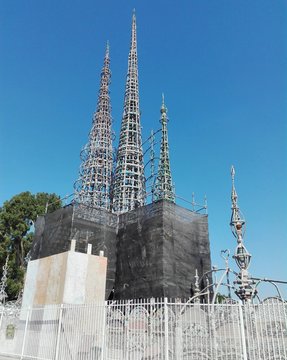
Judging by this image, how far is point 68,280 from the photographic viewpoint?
50.2 feet

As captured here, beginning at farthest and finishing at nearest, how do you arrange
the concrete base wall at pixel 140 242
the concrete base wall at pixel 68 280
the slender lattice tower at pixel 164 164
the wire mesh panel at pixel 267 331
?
the slender lattice tower at pixel 164 164 → the concrete base wall at pixel 140 242 → the concrete base wall at pixel 68 280 → the wire mesh panel at pixel 267 331

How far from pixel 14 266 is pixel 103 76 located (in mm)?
30589

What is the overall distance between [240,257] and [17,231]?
28251 mm

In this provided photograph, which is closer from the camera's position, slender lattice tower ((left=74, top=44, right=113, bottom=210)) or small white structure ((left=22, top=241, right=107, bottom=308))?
small white structure ((left=22, top=241, right=107, bottom=308))

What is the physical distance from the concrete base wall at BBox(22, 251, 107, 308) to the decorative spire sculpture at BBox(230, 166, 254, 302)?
662 centimetres

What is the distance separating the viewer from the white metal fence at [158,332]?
7512 millimetres

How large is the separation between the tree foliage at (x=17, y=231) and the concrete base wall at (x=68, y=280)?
18.0 m

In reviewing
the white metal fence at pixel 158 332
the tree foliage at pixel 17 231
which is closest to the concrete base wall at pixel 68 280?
the white metal fence at pixel 158 332

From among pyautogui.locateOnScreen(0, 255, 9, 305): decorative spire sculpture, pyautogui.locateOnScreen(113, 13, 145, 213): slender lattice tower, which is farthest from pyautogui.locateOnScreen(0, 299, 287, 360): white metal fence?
pyautogui.locateOnScreen(113, 13, 145, 213): slender lattice tower

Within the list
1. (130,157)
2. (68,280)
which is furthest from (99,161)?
(68,280)

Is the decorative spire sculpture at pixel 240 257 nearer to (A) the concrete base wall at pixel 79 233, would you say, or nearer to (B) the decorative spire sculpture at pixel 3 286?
(A) the concrete base wall at pixel 79 233

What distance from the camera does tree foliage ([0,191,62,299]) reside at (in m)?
34.2

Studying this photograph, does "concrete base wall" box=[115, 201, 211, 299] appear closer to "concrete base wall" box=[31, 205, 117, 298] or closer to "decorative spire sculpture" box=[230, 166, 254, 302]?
"concrete base wall" box=[31, 205, 117, 298]

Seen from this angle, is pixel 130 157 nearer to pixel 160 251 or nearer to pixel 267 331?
pixel 160 251
